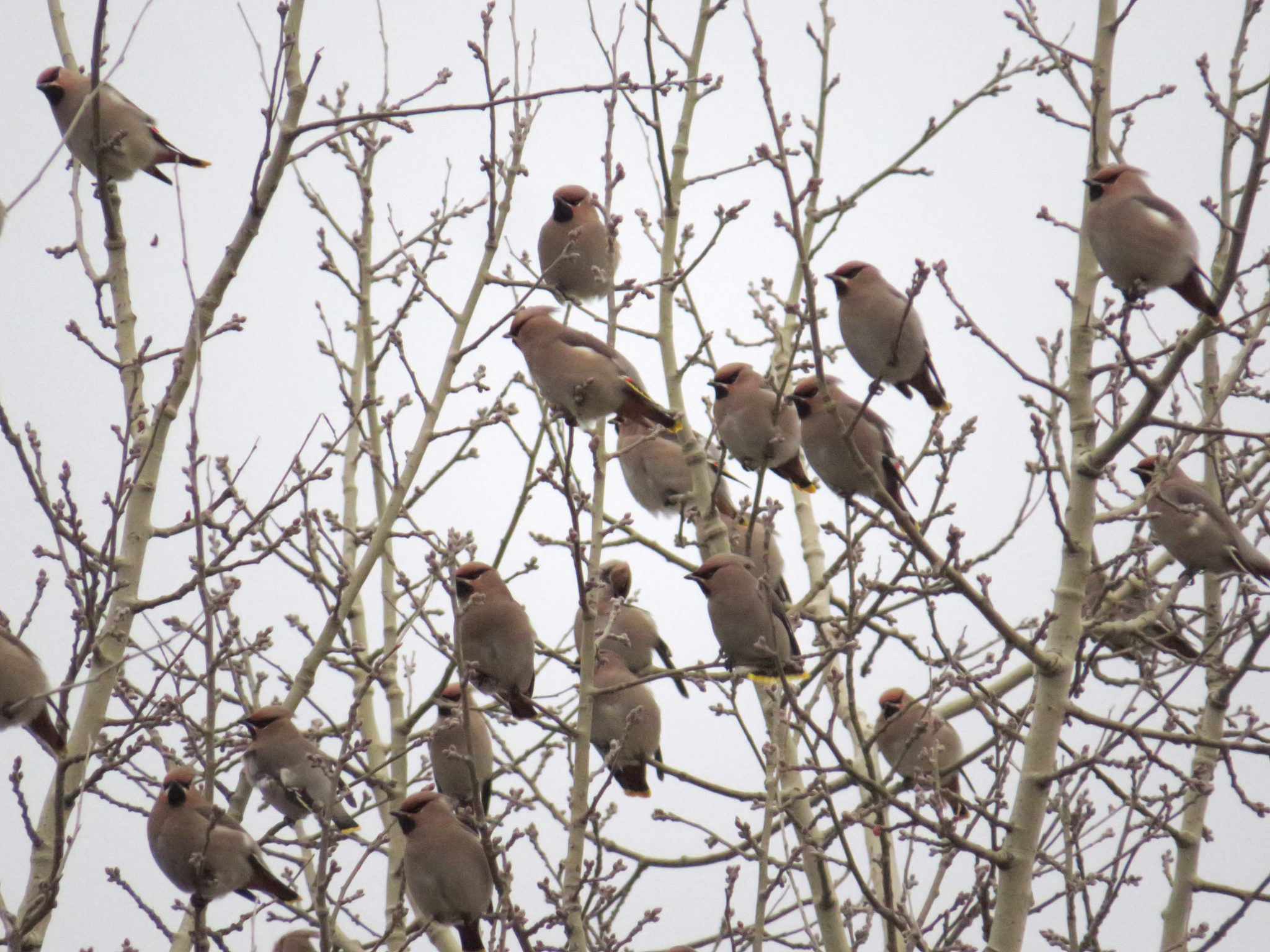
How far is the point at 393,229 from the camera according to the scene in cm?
536

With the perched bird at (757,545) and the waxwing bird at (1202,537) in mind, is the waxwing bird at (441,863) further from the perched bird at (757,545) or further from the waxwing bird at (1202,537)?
the waxwing bird at (1202,537)

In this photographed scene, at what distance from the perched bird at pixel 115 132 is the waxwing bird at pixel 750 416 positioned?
2.43m

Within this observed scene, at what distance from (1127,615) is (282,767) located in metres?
3.95

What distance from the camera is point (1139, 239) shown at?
458 centimetres

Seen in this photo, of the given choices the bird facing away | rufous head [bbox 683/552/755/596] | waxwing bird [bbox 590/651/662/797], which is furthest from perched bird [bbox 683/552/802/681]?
the bird facing away

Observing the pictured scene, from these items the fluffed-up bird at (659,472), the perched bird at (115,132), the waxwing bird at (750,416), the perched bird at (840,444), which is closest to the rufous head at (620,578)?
the fluffed-up bird at (659,472)

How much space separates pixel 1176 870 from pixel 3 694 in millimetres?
4425

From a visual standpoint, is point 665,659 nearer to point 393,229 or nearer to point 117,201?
point 393,229

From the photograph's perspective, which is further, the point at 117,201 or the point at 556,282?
the point at 556,282

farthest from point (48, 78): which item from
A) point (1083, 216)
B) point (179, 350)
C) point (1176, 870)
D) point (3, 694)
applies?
point (1176, 870)

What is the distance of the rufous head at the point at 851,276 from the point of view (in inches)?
208

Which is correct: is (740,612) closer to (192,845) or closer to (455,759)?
(455,759)

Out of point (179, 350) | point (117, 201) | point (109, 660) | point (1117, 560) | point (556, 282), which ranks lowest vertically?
point (109, 660)

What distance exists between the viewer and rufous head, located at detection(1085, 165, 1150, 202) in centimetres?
477
